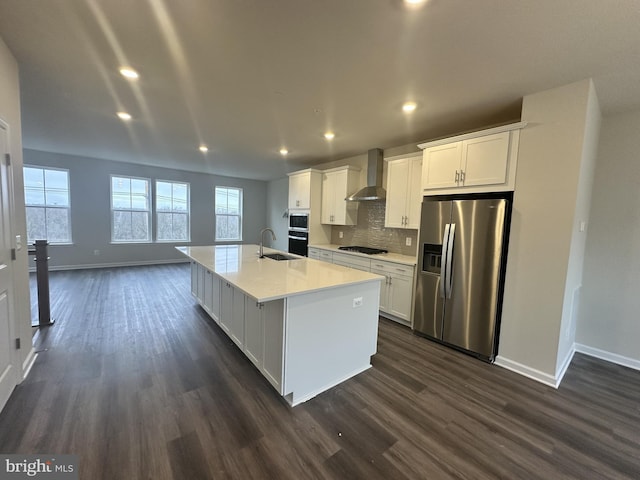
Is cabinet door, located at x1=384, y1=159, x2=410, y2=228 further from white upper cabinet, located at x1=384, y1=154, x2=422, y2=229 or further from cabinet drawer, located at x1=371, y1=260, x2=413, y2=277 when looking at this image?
cabinet drawer, located at x1=371, y1=260, x2=413, y2=277

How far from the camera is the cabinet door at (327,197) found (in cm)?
516

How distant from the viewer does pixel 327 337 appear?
221 centimetres

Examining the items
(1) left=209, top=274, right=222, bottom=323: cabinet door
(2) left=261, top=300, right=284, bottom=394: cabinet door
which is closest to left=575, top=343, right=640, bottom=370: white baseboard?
Answer: (2) left=261, top=300, right=284, bottom=394: cabinet door

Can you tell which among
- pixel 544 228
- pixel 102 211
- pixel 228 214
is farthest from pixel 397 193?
pixel 102 211

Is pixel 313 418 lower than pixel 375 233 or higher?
lower

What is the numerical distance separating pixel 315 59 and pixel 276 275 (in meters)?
1.76

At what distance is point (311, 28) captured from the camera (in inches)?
67.1

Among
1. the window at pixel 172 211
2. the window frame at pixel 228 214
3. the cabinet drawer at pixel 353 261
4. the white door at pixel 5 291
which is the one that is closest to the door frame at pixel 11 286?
the white door at pixel 5 291

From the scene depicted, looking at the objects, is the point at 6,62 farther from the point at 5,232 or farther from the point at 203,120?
the point at 203,120

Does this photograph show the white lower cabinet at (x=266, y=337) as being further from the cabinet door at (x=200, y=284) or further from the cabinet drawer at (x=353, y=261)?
the cabinet drawer at (x=353, y=261)

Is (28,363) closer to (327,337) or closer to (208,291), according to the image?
(208,291)

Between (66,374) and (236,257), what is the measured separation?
1.79 metres

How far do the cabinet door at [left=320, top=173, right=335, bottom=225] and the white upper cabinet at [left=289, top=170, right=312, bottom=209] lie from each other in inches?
11.7

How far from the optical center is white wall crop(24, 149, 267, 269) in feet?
20.0
